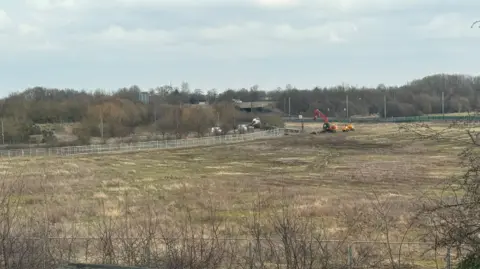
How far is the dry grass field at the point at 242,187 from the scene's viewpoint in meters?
23.4

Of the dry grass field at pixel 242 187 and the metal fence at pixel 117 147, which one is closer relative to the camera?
the dry grass field at pixel 242 187

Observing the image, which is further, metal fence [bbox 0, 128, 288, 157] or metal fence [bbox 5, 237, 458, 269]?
metal fence [bbox 0, 128, 288, 157]

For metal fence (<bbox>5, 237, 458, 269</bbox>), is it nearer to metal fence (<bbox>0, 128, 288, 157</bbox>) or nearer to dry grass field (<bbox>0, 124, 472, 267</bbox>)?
dry grass field (<bbox>0, 124, 472, 267</bbox>)

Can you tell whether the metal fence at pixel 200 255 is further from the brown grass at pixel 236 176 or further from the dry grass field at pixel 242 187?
the brown grass at pixel 236 176

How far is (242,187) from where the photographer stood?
4119cm

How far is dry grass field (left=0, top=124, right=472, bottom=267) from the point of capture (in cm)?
2339

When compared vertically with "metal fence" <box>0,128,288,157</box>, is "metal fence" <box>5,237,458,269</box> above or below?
above

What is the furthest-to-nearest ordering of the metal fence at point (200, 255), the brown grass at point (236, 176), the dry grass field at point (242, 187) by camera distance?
the brown grass at point (236, 176), the dry grass field at point (242, 187), the metal fence at point (200, 255)

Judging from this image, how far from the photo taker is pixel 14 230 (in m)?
14.2

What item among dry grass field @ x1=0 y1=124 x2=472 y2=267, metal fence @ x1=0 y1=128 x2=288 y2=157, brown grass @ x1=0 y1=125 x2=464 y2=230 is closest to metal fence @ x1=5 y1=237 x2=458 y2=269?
dry grass field @ x1=0 y1=124 x2=472 y2=267

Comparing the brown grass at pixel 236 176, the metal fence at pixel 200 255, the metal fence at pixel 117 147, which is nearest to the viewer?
the metal fence at pixel 200 255

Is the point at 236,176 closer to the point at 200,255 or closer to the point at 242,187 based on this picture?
the point at 242,187

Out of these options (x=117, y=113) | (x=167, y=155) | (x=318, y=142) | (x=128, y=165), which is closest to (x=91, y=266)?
(x=128, y=165)

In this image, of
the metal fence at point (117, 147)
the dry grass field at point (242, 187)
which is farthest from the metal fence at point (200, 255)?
the metal fence at point (117, 147)
